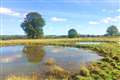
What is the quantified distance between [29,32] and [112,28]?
39.6m

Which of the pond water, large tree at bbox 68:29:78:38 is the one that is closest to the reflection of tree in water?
the pond water

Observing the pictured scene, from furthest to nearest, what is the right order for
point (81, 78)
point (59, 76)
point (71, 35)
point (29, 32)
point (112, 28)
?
point (112, 28), point (71, 35), point (29, 32), point (59, 76), point (81, 78)

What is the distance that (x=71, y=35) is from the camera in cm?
7219

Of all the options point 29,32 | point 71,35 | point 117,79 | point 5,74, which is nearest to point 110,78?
point 117,79

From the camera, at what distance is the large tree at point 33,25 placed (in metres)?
61.1

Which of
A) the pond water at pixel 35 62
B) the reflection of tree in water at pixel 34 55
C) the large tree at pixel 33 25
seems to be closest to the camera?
the pond water at pixel 35 62

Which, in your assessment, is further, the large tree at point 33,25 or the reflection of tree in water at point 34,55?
the large tree at point 33,25

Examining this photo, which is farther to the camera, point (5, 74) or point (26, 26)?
point (26, 26)

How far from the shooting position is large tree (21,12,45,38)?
61.1 metres

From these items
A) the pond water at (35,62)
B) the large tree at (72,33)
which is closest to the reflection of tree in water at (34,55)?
the pond water at (35,62)

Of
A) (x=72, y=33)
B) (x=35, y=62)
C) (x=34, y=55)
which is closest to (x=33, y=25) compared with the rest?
(x=72, y=33)

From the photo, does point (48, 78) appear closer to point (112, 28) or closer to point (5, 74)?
point (5, 74)

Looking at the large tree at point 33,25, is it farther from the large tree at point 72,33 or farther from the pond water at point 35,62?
the pond water at point 35,62

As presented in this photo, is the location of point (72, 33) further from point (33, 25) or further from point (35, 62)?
point (35, 62)
